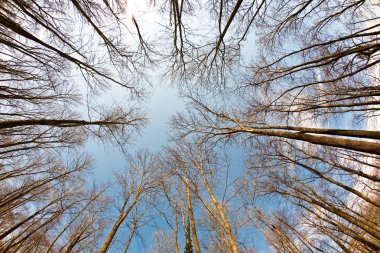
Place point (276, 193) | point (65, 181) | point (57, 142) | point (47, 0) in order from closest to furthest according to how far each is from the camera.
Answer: point (47, 0), point (57, 142), point (276, 193), point (65, 181)

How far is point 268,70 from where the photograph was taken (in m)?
5.04

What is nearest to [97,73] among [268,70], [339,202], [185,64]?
[185,64]

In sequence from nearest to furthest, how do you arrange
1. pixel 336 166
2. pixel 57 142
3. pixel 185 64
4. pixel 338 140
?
1. pixel 338 140
2. pixel 185 64
3. pixel 336 166
4. pixel 57 142

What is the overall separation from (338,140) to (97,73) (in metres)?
5.43

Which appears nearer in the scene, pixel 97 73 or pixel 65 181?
pixel 97 73

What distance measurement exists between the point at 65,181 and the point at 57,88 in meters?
5.43

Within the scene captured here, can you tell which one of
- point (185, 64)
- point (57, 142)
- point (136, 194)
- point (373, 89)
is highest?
point (57, 142)

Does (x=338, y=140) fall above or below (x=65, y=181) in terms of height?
below

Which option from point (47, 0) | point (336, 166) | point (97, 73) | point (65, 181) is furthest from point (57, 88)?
point (336, 166)

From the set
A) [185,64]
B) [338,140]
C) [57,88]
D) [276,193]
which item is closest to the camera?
[338,140]

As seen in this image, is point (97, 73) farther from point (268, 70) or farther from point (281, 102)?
point (281, 102)

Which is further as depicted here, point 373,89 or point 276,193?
point 276,193

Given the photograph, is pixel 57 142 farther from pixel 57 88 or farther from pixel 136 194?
pixel 136 194

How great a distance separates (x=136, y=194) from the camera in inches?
372
